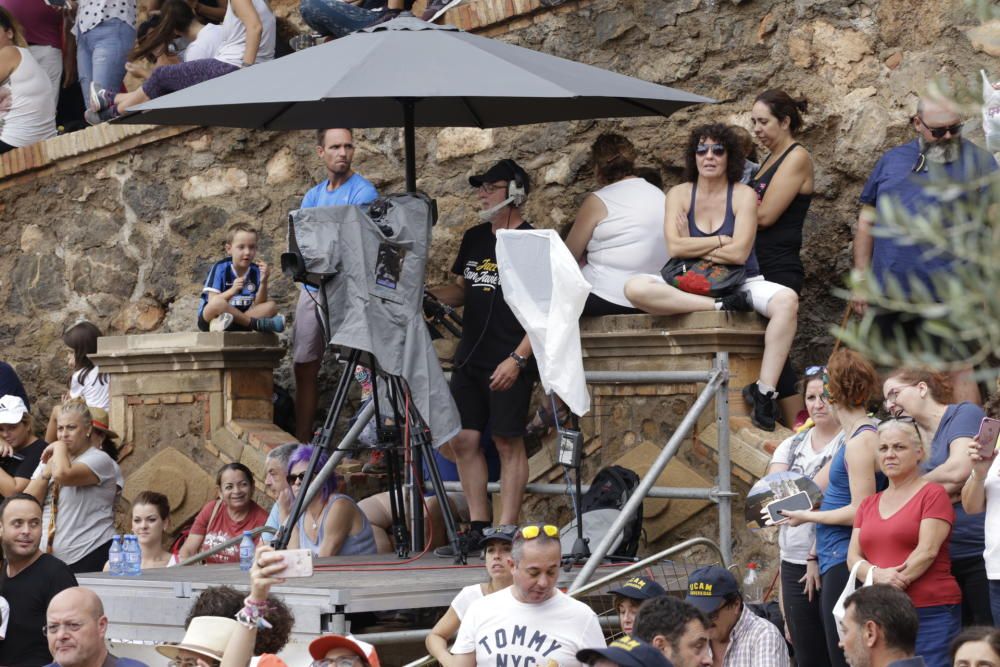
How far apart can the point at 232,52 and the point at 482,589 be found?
5482 mm

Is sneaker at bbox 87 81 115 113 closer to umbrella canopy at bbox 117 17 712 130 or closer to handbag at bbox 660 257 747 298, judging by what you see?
umbrella canopy at bbox 117 17 712 130

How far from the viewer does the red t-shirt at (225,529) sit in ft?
27.1

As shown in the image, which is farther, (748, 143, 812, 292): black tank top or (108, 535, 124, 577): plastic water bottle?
(748, 143, 812, 292): black tank top

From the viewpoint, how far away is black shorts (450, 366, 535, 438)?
751 cm

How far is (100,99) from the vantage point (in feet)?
38.2

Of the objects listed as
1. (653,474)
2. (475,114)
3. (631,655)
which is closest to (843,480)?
(653,474)

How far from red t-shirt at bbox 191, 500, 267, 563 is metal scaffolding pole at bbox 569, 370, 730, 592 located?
2.14 metres

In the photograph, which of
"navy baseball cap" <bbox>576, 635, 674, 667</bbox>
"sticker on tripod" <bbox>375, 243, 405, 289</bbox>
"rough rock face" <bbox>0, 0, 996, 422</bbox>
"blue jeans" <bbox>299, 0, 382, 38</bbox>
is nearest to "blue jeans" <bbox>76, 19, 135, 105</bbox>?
"rough rock face" <bbox>0, 0, 996, 422</bbox>

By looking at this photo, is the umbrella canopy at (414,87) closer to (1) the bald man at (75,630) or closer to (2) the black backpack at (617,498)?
(2) the black backpack at (617,498)

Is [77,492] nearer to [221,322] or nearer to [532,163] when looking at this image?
[221,322]

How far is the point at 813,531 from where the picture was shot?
248 inches

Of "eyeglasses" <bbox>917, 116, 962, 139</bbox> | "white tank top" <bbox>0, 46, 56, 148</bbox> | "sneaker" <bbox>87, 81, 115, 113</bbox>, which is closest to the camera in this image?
"eyeglasses" <bbox>917, 116, 962, 139</bbox>

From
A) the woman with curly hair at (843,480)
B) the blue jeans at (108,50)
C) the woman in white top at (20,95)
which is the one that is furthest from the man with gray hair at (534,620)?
the woman in white top at (20,95)

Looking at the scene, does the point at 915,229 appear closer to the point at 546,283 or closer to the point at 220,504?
the point at 546,283
